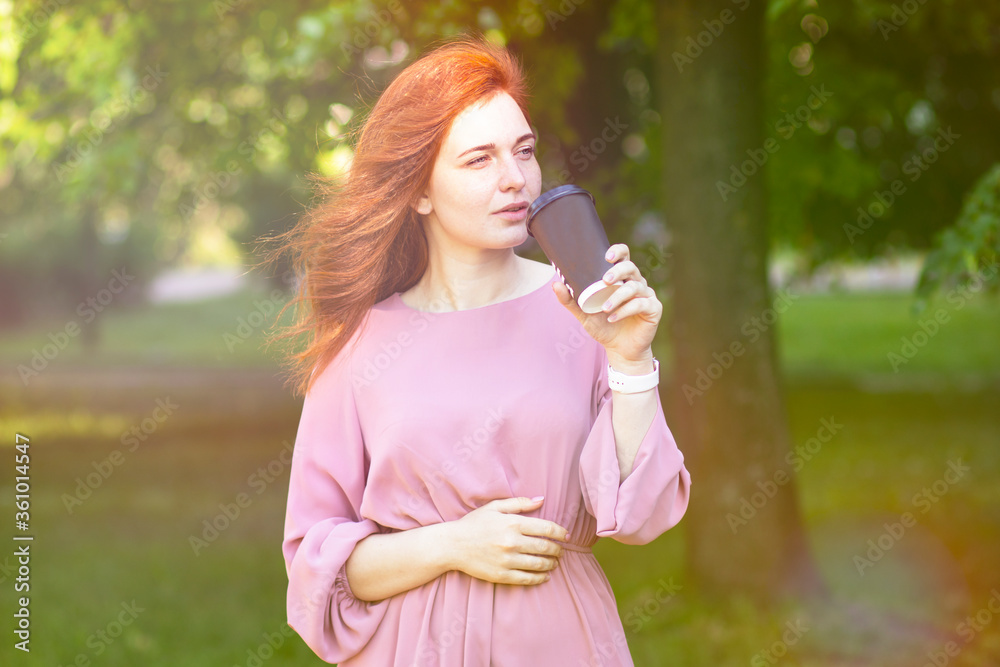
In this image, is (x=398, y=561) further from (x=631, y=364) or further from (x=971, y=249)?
(x=971, y=249)

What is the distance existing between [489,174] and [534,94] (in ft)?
12.4

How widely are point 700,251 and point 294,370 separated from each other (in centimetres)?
355

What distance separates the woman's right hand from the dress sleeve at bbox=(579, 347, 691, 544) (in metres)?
0.14

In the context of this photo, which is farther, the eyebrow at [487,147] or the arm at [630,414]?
the eyebrow at [487,147]

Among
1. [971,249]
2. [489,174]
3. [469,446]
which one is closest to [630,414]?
[469,446]

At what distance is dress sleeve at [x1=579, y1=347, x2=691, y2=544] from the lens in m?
1.99

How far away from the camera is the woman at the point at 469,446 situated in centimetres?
208

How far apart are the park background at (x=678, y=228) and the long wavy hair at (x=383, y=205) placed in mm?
495

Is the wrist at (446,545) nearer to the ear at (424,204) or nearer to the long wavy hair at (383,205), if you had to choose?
the long wavy hair at (383,205)

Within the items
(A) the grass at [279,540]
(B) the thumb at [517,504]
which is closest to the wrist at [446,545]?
(B) the thumb at [517,504]

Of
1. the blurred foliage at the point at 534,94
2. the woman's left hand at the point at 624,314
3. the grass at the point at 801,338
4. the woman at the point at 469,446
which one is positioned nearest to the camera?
the woman's left hand at the point at 624,314

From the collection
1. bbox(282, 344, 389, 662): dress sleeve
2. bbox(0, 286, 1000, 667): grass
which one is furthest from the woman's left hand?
bbox(0, 286, 1000, 667): grass

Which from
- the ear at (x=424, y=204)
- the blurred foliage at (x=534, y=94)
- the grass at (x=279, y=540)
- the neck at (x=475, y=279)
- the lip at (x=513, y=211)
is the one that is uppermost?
the blurred foliage at (x=534, y=94)

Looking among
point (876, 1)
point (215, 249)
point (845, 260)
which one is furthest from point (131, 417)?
point (215, 249)
